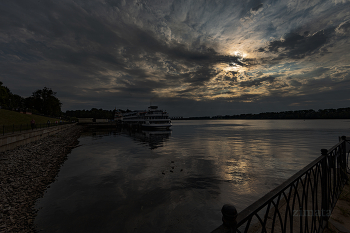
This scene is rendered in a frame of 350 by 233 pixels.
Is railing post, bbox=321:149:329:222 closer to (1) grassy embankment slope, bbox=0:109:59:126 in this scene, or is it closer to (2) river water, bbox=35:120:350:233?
(2) river water, bbox=35:120:350:233

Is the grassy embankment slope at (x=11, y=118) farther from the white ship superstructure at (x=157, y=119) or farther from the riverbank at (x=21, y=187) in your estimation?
the white ship superstructure at (x=157, y=119)

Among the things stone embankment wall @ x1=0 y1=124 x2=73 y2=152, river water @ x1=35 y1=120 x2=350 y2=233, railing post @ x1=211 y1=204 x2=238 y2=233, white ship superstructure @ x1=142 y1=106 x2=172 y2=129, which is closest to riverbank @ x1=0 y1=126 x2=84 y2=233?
river water @ x1=35 y1=120 x2=350 y2=233

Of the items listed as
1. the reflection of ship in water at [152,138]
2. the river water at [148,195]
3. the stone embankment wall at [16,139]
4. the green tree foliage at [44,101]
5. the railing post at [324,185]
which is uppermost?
the green tree foliage at [44,101]

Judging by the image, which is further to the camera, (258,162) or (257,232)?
(258,162)

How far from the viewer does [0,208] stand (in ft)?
24.8

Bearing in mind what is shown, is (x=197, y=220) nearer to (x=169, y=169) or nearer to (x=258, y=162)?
(x=169, y=169)

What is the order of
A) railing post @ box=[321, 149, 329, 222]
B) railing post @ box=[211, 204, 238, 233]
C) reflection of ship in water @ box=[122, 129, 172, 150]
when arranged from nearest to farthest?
railing post @ box=[211, 204, 238, 233]
railing post @ box=[321, 149, 329, 222]
reflection of ship in water @ box=[122, 129, 172, 150]

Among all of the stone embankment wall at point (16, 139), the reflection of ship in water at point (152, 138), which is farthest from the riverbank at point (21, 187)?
the reflection of ship in water at point (152, 138)

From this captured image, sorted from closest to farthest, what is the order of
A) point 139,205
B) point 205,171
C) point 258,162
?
point 139,205, point 205,171, point 258,162

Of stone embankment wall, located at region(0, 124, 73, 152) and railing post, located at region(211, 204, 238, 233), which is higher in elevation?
railing post, located at region(211, 204, 238, 233)

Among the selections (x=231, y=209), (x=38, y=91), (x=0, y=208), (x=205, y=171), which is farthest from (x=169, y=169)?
(x=38, y=91)

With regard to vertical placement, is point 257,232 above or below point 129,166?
above

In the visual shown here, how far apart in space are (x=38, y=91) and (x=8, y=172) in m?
112

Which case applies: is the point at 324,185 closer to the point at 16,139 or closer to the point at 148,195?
the point at 148,195
